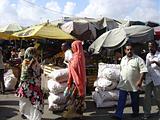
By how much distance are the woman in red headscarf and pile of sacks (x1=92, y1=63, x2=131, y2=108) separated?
4.43 ft

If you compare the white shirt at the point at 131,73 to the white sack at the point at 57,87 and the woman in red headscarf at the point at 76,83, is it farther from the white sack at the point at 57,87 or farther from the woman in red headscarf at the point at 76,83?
the white sack at the point at 57,87

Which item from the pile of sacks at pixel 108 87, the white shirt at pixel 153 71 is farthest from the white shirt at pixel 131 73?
the pile of sacks at pixel 108 87

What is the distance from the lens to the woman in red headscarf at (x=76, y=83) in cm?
878

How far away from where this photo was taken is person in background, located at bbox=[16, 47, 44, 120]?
839cm

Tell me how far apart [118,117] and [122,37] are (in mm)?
3917

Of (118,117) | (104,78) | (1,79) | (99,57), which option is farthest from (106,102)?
(1,79)

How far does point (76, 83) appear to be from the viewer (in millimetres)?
8789

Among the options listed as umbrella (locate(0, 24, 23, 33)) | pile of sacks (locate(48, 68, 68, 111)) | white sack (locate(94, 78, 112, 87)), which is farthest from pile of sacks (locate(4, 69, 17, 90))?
umbrella (locate(0, 24, 23, 33))

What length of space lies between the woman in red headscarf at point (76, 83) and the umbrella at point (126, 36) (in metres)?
3.42

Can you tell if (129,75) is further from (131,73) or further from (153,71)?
(153,71)

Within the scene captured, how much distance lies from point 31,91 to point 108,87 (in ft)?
8.39

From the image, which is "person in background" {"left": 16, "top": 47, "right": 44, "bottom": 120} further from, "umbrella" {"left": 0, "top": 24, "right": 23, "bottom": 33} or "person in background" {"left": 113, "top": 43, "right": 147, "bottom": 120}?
"umbrella" {"left": 0, "top": 24, "right": 23, "bottom": 33}

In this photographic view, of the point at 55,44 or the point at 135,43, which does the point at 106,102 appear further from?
the point at 55,44

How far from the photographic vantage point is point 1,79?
1342cm
